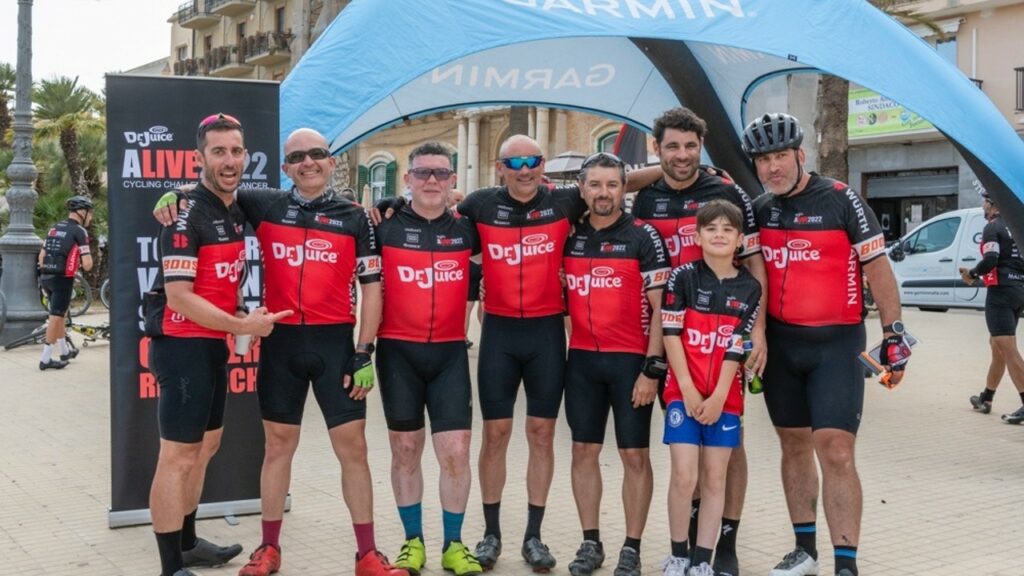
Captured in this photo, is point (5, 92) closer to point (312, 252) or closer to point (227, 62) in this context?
point (227, 62)

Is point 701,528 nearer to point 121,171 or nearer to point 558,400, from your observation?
point 558,400

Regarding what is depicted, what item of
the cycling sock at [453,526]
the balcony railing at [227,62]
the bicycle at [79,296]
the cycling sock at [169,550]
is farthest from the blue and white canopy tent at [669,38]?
the balcony railing at [227,62]

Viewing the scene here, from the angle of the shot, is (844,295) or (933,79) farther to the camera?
(933,79)

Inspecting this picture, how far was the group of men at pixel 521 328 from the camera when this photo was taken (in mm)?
4820

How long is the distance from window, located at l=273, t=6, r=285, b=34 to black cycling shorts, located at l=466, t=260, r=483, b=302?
4724cm

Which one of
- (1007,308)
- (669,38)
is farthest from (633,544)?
(1007,308)

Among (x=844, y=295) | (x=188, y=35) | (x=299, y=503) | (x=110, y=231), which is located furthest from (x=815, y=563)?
(x=188, y=35)

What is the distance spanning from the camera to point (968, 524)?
6.02 metres

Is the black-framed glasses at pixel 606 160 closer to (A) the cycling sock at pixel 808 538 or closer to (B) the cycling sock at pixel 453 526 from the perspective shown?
(B) the cycling sock at pixel 453 526

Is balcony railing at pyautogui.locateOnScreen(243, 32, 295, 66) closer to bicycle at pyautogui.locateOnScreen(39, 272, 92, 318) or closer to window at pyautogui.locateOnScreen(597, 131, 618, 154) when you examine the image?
window at pyautogui.locateOnScreen(597, 131, 618, 154)

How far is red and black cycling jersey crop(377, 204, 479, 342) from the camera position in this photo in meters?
5.11

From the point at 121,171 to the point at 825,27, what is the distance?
485 centimetres

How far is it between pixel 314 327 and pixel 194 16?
54993mm

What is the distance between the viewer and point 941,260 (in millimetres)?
20281
